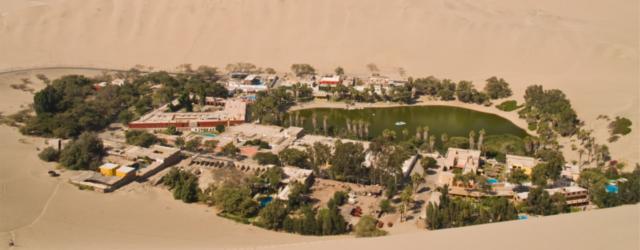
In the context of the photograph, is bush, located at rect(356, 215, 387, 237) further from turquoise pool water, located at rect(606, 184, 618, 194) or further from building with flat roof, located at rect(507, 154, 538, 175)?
turquoise pool water, located at rect(606, 184, 618, 194)

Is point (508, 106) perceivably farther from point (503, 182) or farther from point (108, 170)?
point (108, 170)

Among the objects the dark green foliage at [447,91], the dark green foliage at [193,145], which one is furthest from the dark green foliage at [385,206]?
the dark green foliage at [447,91]

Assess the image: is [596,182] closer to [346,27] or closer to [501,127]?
[501,127]

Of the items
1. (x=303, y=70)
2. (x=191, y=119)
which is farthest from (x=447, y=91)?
(x=191, y=119)

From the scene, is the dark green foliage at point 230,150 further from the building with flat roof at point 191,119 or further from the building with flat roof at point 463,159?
the building with flat roof at point 463,159

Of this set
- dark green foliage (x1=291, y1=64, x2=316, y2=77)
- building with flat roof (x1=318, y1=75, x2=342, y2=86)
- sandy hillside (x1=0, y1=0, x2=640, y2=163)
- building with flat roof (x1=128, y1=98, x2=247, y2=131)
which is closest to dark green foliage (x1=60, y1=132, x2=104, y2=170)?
building with flat roof (x1=128, y1=98, x2=247, y2=131)

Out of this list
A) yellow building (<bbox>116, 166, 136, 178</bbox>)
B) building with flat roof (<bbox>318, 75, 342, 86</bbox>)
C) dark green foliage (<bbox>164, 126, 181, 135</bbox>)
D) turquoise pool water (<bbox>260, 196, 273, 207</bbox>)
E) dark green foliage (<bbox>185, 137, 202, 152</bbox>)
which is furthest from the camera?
building with flat roof (<bbox>318, 75, 342, 86</bbox>)
